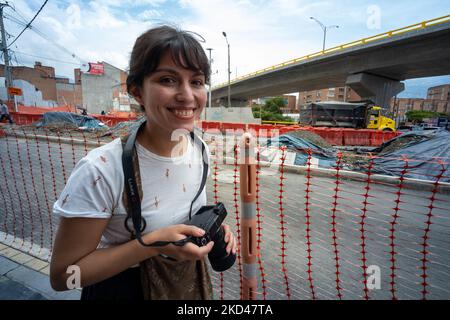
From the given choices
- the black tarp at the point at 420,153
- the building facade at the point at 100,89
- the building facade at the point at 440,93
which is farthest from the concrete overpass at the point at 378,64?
the building facade at the point at 440,93

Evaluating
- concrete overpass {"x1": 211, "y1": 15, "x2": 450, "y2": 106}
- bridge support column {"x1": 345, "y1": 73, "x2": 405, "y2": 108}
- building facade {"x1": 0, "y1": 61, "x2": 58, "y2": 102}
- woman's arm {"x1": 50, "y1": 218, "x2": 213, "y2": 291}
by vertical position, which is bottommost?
woman's arm {"x1": 50, "y1": 218, "x2": 213, "y2": 291}

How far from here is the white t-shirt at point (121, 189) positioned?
0.93 m

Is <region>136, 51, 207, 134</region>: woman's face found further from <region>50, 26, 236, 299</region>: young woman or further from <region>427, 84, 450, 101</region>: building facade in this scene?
<region>427, 84, 450, 101</region>: building facade

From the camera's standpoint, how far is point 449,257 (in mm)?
3168

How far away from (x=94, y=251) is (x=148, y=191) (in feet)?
1.05

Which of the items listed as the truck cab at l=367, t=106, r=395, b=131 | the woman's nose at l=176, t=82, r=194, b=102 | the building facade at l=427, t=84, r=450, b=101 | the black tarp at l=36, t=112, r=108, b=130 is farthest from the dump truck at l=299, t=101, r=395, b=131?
the building facade at l=427, t=84, r=450, b=101

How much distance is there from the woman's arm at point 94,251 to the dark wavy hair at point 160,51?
2.17 ft

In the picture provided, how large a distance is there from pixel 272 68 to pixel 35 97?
162ft

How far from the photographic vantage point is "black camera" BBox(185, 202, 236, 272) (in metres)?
1.04

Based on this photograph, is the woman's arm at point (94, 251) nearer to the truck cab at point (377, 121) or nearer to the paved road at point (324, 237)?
the paved road at point (324, 237)

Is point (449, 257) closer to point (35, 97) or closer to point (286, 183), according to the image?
point (286, 183)

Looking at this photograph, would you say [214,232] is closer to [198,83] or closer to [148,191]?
[148,191]

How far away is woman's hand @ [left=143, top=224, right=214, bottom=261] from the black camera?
0.08 ft
